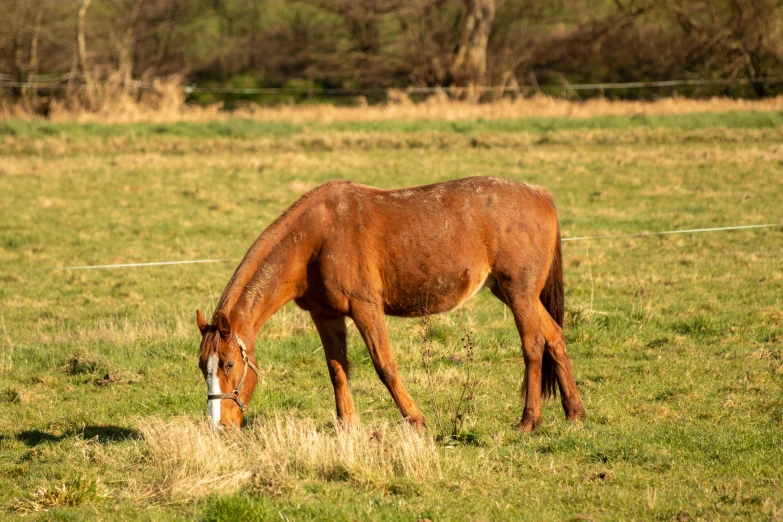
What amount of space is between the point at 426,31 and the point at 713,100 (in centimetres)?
1652

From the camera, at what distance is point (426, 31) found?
134ft

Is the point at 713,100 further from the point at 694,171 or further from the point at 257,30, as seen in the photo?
the point at 257,30

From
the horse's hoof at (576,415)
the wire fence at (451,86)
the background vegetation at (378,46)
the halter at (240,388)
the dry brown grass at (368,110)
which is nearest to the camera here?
the halter at (240,388)

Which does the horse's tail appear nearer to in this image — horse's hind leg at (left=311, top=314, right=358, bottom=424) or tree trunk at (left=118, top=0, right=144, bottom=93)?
horse's hind leg at (left=311, top=314, right=358, bottom=424)

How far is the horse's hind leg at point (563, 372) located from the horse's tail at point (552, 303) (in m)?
0.06

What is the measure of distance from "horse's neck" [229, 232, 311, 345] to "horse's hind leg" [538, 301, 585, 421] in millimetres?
2042

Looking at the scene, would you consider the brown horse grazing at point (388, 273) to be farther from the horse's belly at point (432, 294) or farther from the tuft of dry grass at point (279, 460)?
the tuft of dry grass at point (279, 460)

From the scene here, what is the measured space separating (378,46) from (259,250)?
38.2m

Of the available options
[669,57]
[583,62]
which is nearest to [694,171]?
[669,57]

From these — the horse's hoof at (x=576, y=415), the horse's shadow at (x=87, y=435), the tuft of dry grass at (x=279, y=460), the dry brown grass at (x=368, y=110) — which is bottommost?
the horse's shadow at (x=87, y=435)

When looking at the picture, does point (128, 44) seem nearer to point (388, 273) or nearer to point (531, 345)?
point (388, 273)

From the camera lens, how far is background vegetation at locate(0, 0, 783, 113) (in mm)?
33469

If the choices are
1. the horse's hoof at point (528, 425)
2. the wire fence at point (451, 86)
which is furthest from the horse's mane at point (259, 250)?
the wire fence at point (451, 86)

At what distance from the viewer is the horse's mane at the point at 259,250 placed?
662cm
